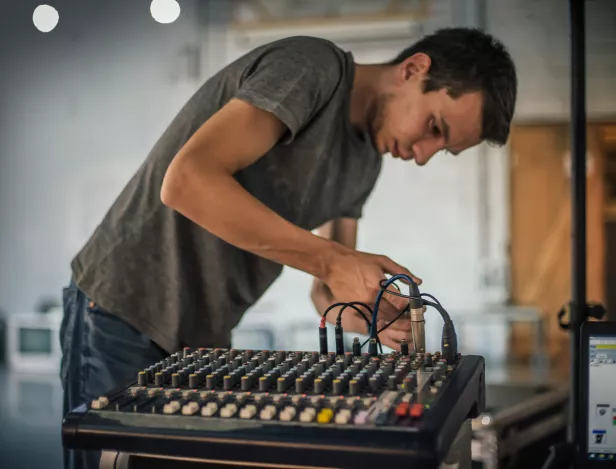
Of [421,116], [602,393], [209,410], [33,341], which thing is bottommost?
[33,341]

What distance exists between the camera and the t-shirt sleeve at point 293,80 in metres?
1.07

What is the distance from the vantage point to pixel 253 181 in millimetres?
1256

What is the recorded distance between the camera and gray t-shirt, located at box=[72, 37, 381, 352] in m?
1.23

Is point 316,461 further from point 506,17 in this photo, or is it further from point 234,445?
point 506,17

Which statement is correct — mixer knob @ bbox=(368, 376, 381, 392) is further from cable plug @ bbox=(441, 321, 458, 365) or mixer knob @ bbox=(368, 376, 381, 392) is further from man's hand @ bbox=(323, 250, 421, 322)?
man's hand @ bbox=(323, 250, 421, 322)

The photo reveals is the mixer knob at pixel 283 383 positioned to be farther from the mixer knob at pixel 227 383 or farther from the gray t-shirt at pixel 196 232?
the gray t-shirt at pixel 196 232

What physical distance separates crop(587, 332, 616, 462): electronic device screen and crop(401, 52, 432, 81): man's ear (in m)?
A: 0.50

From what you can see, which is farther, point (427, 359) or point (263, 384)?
point (427, 359)

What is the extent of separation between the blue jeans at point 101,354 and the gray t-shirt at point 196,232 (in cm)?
2

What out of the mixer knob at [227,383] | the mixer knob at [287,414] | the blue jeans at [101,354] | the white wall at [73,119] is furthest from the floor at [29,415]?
the mixer knob at [287,414]

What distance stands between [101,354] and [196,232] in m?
0.25

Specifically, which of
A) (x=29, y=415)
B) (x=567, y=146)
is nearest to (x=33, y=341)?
(x=29, y=415)

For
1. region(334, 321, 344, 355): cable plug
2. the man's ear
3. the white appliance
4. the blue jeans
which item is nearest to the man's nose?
the man's ear

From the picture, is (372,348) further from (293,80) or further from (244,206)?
(293,80)
